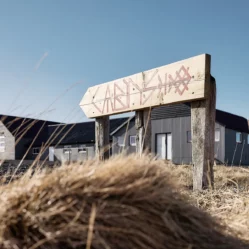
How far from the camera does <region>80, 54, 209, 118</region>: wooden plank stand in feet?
13.2

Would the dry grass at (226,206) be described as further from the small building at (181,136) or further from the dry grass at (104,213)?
the small building at (181,136)

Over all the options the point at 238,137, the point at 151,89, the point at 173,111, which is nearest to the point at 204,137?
the point at 151,89

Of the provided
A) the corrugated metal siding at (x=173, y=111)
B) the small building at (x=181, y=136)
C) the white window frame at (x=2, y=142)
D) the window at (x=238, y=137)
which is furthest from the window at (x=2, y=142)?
the window at (x=238, y=137)

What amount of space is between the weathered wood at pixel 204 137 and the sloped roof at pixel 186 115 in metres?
Result: 21.2

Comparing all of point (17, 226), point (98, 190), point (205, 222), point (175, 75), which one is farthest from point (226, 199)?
point (17, 226)

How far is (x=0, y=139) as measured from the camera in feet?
120

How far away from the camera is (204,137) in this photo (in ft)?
12.9

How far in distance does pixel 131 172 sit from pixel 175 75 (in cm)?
281

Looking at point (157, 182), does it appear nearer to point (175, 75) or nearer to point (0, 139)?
point (175, 75)

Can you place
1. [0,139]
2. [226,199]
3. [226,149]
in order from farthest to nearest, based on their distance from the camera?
[0,139], [226,149], [226,199]

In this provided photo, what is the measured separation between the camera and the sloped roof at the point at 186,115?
25500 mm

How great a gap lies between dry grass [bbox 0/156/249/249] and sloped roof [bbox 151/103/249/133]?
932 inches

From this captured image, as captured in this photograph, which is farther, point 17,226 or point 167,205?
point 167,205

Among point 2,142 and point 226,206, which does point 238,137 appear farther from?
point 226,206
